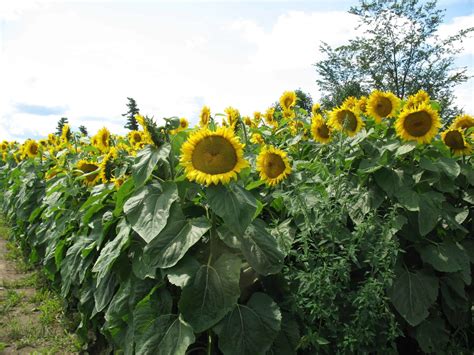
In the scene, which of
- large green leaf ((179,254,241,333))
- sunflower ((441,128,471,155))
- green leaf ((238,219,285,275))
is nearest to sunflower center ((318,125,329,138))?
sunflower ((441,128,471,155))

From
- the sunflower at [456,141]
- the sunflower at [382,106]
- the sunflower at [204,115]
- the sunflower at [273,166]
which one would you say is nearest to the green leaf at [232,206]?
the sunflower at [273,166]

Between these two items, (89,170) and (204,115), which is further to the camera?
(204,115)

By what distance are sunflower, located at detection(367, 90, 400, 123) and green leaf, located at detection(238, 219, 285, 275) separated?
59.9 inches

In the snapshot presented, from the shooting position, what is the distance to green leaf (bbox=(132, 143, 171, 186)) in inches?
99.2

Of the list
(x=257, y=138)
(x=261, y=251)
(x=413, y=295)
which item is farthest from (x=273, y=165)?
(x=257, y=138)

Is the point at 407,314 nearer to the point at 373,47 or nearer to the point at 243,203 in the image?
the point at 243,203

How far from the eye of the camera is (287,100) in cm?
530

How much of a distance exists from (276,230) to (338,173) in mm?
472

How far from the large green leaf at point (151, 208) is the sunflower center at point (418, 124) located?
1.55 meters

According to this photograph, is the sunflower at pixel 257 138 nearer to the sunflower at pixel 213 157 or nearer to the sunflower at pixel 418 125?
the sunflower at pixel 418 125

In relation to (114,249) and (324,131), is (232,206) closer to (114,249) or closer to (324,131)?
(114,249)

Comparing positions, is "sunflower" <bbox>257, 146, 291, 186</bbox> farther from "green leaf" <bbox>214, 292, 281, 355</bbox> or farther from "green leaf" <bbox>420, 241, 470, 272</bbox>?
"green leaf" <bbox>420, 241, 470, 272</bbox>

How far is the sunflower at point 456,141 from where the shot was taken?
11.0ft

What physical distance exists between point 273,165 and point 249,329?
0.97 m
